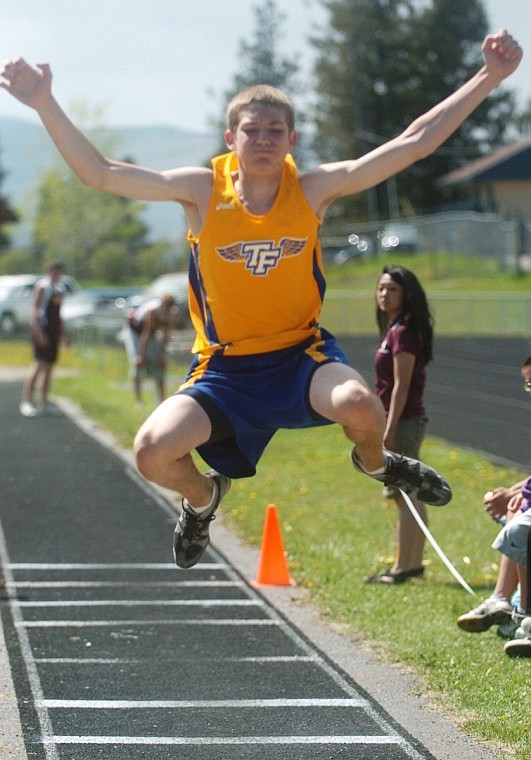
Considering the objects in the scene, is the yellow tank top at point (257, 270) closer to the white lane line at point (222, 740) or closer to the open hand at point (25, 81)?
the open hand at point (25, 81)

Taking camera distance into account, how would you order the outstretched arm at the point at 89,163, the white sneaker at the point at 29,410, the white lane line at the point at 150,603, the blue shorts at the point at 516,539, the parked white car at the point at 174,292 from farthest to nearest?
the parked white car at the point at 174,292, the white sneaker at the point at 29,410, the white lane line at the point at 150,603, the blue shorts at the point at 516,539, the outstretched arm at the point at 89,163

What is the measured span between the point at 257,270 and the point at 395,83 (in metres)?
62.0

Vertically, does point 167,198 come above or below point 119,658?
above

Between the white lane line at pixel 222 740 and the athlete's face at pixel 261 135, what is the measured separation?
7.88ft

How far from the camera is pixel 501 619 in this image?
6.84 m

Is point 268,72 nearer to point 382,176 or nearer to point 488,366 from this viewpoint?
point 488,366

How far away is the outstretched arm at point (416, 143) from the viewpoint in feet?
18.5

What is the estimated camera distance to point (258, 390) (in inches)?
219

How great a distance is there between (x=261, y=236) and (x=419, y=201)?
2464 inches

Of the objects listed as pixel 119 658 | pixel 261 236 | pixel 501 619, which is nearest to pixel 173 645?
pixel 119 658

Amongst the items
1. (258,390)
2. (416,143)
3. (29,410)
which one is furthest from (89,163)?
(29,410)

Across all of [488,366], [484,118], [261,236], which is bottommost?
[488,366]

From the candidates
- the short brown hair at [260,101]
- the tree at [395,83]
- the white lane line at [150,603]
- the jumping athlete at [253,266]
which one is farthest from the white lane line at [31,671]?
the tree at [395,83]

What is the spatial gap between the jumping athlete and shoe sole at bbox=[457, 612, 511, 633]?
1458 millimetres
